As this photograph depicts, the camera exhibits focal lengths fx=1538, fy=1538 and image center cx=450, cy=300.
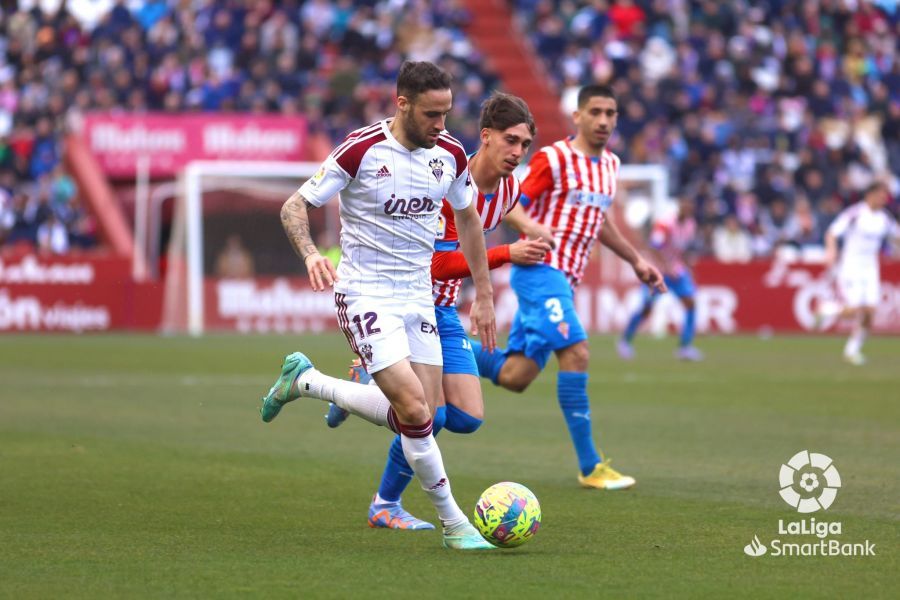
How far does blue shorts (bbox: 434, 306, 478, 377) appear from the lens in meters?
7.71

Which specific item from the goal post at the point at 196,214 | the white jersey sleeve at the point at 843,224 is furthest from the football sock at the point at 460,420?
the goal post at the point at 196,214

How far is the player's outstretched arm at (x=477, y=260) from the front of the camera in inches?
293

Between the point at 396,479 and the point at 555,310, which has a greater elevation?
the point at 555,310

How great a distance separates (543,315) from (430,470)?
2.63 meters

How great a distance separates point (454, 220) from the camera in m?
7.99

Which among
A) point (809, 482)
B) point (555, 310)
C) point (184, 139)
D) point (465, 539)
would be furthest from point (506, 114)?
point (184, 139)

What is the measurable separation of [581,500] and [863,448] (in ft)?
10.3

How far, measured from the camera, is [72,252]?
1134 inches

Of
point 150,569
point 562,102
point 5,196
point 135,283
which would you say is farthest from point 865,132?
point 150,569

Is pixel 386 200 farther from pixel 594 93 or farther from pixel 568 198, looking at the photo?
pixel 594 93

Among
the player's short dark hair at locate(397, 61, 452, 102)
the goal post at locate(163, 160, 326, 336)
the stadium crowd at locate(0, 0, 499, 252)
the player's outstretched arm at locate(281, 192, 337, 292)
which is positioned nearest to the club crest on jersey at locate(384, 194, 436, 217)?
the player's outstretched arm at locate(281, 192, 337, 292)

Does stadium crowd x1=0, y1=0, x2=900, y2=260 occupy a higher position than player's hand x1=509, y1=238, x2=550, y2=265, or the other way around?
stadium crowd x1=0, y1=0, x2=900, y2=260

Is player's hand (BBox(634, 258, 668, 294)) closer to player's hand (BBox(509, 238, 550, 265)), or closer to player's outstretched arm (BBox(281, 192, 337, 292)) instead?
player's hand (BBox(509, 238, 550, 265))

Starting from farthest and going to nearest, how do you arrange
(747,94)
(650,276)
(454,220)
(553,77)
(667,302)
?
(553,77)
(747,94)
(667,302)
(650,276)
(454,220)
